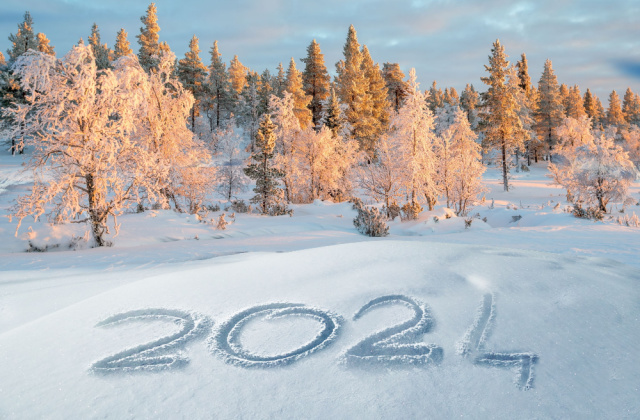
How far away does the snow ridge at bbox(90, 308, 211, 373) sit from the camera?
176 cm

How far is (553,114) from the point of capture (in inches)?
2012

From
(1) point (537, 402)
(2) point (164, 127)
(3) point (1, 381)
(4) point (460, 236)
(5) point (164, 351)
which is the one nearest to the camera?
(1) point (537, 402)

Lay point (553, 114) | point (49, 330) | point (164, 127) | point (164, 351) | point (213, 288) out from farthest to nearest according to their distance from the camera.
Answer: point (553, 114)
point (164, 127)
point (213, 288)
point (49, 330)
point (164, 351)

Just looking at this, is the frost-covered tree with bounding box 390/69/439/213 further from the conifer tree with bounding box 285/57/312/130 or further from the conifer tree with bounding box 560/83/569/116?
the conifer tree with bounding box 560/83/569/116

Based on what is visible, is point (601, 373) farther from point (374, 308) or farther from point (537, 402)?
point (374, 308)

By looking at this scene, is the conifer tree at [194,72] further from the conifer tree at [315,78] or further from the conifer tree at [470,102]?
the conifer tree at [470,102]

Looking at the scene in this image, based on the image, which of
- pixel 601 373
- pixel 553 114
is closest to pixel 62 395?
pixel 601 373

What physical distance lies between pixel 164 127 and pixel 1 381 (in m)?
15.2

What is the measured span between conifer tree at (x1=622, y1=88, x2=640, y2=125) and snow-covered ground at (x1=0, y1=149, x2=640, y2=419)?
83.9 meters

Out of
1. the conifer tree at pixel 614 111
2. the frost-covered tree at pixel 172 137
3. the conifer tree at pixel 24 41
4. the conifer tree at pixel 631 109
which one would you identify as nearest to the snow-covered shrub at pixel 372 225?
the frost-covered tree at pixel 172 137

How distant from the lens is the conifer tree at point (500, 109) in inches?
1341

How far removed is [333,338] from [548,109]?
61.3 m

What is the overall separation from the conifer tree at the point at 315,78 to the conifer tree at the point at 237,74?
18.9m

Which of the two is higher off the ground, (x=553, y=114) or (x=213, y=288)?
(x=553, y=114)
